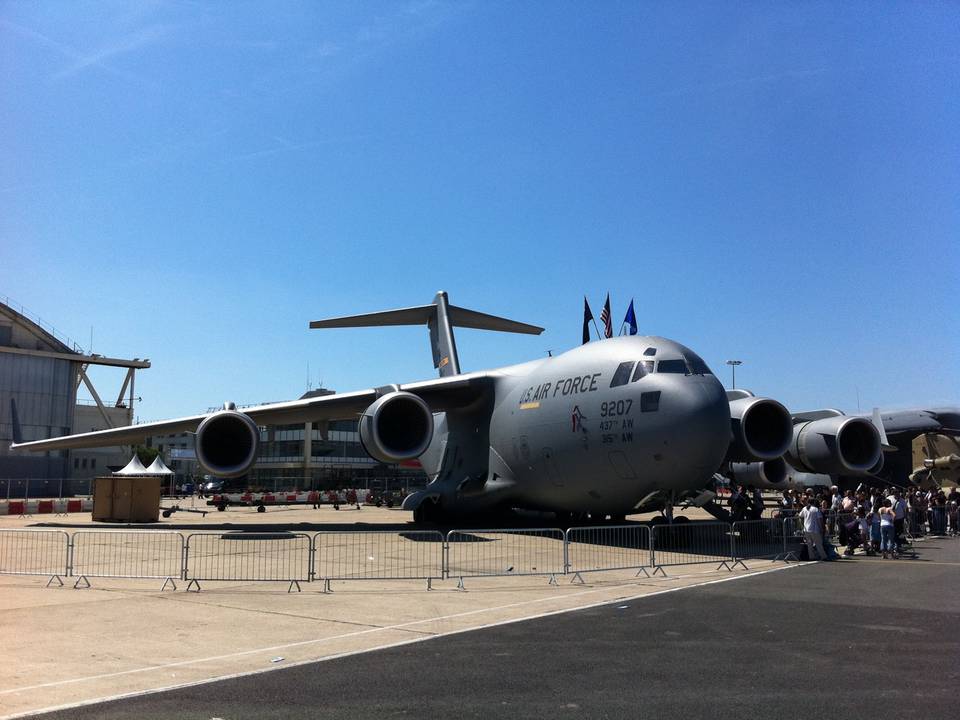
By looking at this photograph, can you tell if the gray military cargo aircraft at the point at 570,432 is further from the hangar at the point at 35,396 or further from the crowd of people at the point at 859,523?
the hangar at the point at 35,396

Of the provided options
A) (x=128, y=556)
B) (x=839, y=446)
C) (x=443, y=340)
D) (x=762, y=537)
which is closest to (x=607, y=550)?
(x=762, y=537)

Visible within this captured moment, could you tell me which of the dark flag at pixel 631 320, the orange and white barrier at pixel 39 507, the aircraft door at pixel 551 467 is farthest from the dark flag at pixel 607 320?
the orange and white barrier at pixel 39 507

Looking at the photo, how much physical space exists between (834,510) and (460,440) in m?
9.75

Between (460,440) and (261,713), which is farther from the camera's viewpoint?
(460,440)

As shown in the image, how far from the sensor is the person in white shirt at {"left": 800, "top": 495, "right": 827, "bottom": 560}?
15602mm

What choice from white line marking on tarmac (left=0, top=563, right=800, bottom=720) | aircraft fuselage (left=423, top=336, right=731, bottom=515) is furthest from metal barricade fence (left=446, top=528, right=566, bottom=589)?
white line marking on tarmac (left=0, top=563, right=800, bottom=720)

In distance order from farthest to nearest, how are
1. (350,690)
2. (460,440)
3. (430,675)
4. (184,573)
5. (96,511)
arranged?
1. (96,511)
2. (460,440)
3. (184,573)
4. (430,675)
5. (350,690)

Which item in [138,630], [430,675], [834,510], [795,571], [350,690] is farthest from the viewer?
[834,510]

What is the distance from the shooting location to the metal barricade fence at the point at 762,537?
17.1 meters

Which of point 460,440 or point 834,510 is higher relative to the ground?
point 460,440

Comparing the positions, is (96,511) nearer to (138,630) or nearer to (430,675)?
(138,630)

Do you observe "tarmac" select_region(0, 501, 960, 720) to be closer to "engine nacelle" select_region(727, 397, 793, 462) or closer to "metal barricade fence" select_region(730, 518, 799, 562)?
"metal barricade fence" select_region(730, 518, 799, 562)

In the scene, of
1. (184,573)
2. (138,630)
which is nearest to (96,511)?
(184,573)

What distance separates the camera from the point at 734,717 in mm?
5641
